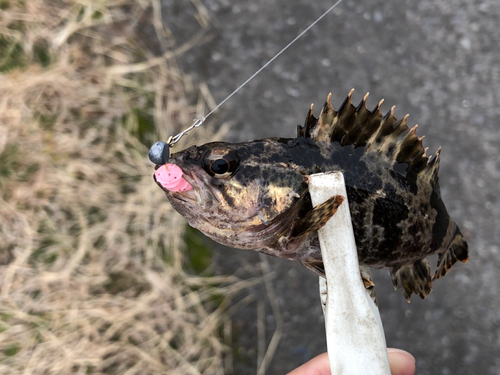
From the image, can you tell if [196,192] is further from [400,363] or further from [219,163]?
[400,363]

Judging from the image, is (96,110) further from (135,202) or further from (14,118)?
(135,202)

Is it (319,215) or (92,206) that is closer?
(319,215)

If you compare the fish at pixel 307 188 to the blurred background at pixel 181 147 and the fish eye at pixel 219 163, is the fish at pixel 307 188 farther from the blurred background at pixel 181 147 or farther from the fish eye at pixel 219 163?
the blurred background at pixel 181 147

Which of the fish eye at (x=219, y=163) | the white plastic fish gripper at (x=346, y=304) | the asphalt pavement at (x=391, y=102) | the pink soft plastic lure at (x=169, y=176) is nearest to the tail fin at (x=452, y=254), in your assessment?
the white plastic fish gripper at (x=346, y=304)

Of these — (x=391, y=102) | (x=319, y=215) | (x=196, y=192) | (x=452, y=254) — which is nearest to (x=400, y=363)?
(x=452, y=254)

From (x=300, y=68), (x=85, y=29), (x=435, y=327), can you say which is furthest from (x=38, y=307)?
(x=435, y=327)

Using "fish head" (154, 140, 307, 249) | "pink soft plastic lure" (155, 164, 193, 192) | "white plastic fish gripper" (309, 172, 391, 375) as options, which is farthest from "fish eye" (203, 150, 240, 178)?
"white plastic fish gripper" (309, 172, 391, 375)

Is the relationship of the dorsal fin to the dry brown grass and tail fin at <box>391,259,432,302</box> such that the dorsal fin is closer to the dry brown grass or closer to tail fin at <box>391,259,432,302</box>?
tail fin at <box>391,259,432,302</box>
